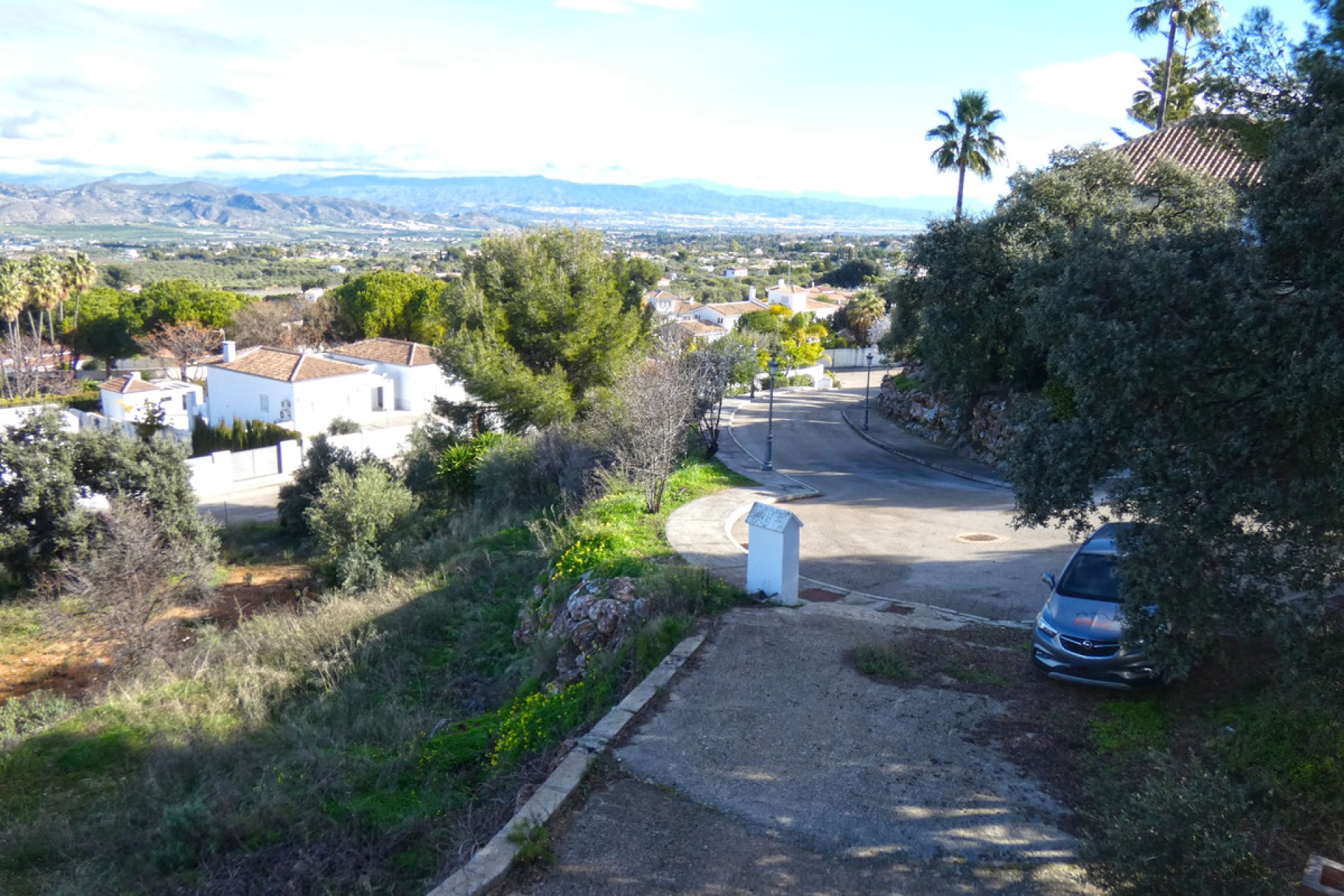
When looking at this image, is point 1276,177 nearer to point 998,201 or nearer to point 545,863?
point 545,863

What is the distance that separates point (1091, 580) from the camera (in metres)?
9.17

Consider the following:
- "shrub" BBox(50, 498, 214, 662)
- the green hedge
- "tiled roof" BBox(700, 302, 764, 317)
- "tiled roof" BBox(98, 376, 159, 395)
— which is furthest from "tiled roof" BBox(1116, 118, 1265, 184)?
"tiled roof" BBox(700, 302, 764, 317)

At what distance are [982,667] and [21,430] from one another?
2066 centimetres

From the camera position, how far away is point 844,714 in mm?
7895

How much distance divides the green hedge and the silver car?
31.8m

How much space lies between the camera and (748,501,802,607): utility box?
10859 millimetres

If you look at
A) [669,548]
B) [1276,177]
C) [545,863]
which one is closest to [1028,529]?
[669,548]

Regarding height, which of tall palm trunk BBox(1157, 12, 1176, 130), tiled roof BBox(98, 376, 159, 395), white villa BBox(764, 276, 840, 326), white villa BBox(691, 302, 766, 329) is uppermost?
tall palm trunk BBox(1157, 12, 1176, 130)

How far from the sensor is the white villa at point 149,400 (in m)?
39.1

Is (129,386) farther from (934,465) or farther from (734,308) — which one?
(734,308)

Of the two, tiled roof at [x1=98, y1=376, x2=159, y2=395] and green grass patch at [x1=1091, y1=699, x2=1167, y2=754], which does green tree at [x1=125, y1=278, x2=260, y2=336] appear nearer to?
tiled roof at [x1=98, y1=376, x2=159, y2=395]

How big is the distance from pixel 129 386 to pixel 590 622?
3814cm

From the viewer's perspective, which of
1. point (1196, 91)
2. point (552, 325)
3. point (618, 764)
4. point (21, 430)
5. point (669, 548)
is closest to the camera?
point (618, 764)

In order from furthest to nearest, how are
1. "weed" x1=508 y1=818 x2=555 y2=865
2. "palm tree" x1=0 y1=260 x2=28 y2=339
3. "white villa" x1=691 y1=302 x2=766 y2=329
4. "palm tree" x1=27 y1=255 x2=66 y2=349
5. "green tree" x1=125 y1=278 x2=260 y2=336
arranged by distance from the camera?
1. "white villa" x1=691 y1=302 x2=766 y2=329
2. "green tree" x1=125 y1=278 x2=260 y2=336
3. "palm tree" x1=27 y1=255 x2=66 y2=349
4. "palm tree" x1=0 y1=260 x2=28 y2=339
5. "weed" x1=508 y1=818 x2=555 y2=865
